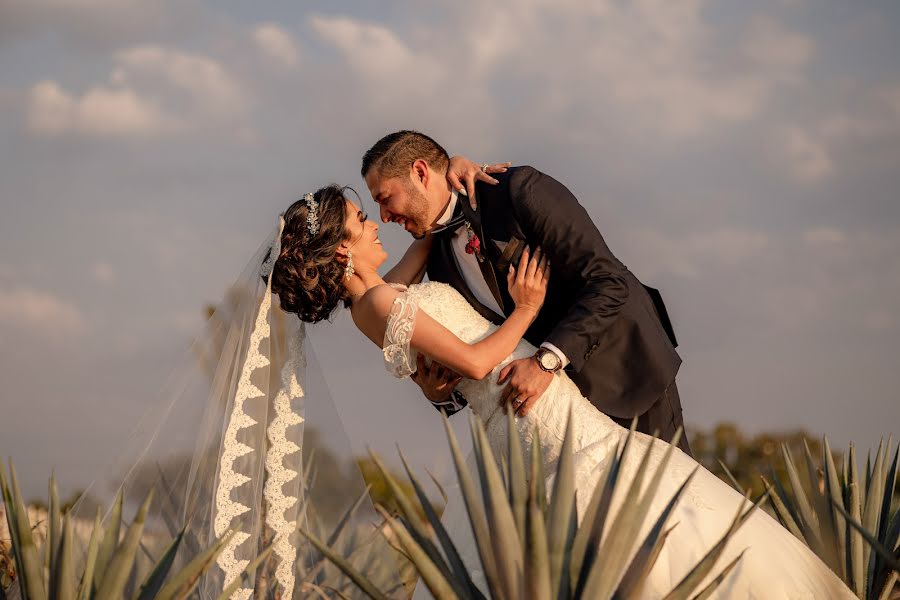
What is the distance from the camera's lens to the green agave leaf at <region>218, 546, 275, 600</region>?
3664mm

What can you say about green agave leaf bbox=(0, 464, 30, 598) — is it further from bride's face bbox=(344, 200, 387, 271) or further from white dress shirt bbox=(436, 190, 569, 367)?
white dress shirt bbox=(436, 190, 569, 367)

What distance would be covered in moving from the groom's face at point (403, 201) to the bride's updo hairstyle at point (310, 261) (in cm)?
33

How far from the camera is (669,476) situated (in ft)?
13.0

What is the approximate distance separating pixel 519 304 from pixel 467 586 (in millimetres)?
1575

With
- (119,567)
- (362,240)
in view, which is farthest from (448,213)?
(119,567)

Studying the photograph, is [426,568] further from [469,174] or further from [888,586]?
[888,586]

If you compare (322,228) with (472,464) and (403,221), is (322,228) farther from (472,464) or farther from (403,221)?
(472,464)

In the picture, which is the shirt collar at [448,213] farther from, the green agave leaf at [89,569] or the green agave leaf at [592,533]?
the green agave leaf at [89,569]

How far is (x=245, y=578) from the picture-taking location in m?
3.93

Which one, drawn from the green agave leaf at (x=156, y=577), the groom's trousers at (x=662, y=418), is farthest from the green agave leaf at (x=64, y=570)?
the groom's trousers at (x=662, y=418)

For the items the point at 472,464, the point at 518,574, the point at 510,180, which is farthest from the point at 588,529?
the point at 510,180

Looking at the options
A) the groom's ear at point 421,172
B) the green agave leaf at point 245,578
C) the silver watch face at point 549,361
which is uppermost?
the groom's ear at point 421,172

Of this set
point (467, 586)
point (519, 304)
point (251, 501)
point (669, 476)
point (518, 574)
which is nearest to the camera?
point (518, 574)

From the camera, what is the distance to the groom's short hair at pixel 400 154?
494 cm
